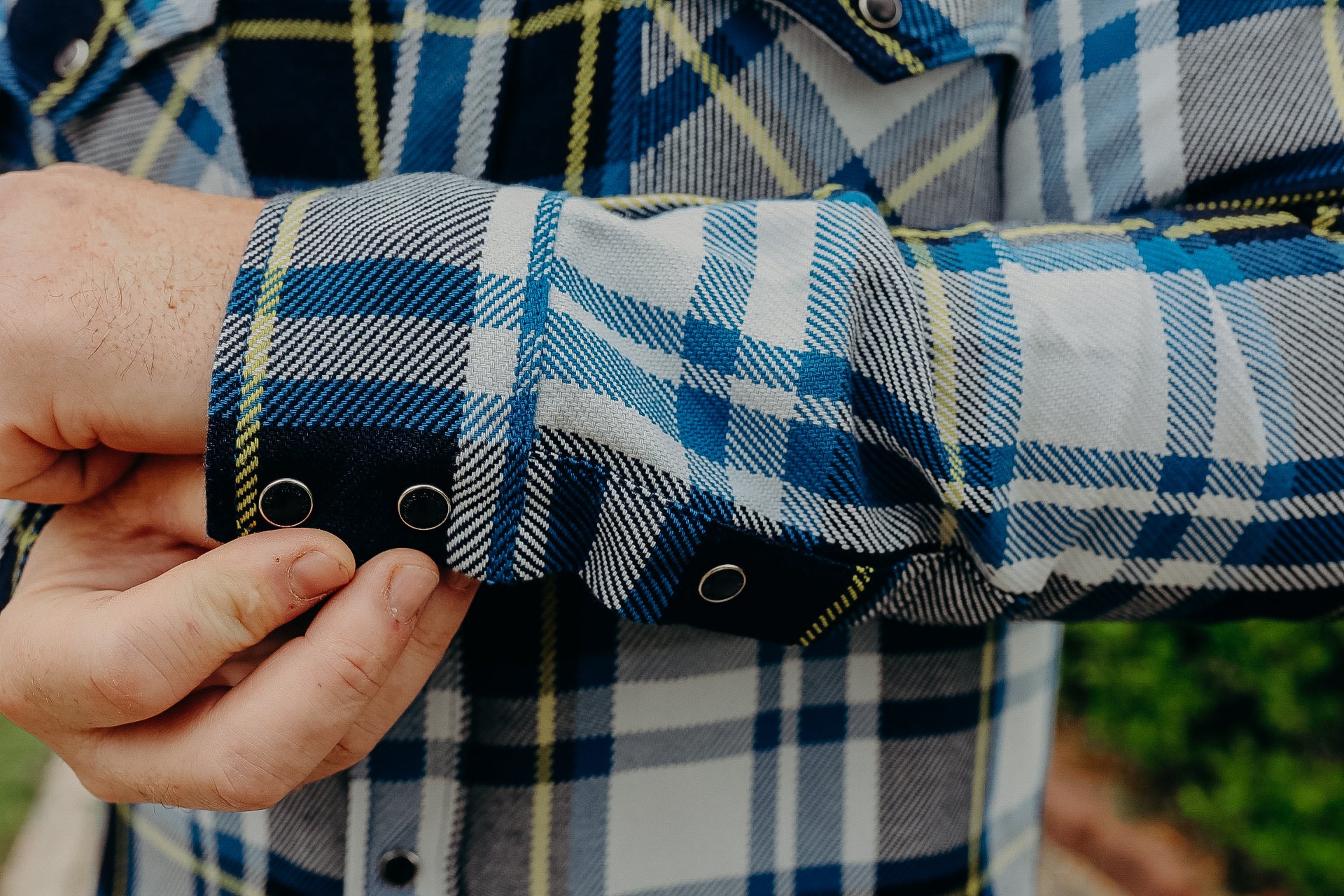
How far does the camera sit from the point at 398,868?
1010mm

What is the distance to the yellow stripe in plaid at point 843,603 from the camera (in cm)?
81

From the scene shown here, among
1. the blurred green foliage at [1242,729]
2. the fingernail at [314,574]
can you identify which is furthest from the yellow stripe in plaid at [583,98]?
the blurred green foliage at [1242,729]

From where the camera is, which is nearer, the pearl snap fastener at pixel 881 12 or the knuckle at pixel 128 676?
the knuckle at pixel 128 676

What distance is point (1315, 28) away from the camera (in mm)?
896

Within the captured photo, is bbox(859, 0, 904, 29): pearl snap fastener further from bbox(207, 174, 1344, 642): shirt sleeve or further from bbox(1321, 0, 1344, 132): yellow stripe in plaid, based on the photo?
bbox(1321, 0, 1344, 132): yellow stripe in plaid

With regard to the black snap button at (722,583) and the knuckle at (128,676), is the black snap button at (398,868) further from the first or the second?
the black snap button at (722,583)

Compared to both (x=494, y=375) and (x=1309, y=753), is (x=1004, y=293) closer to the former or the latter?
(x=494, y=375)

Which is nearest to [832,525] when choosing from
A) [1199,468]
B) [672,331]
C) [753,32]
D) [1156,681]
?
[672,331]

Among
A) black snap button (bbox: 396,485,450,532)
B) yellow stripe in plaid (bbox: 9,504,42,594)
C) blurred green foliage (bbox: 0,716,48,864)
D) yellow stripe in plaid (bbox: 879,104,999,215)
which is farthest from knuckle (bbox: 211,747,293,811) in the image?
blurred green foliage (bbox: 0,716,48,864)

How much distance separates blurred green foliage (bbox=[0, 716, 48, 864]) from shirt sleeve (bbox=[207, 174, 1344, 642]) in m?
2.84

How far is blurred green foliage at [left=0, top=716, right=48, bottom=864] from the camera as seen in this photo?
2.88 meters

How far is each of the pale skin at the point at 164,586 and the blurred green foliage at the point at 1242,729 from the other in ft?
6.80

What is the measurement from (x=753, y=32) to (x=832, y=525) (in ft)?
1.84

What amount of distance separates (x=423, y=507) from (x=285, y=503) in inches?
4.6
